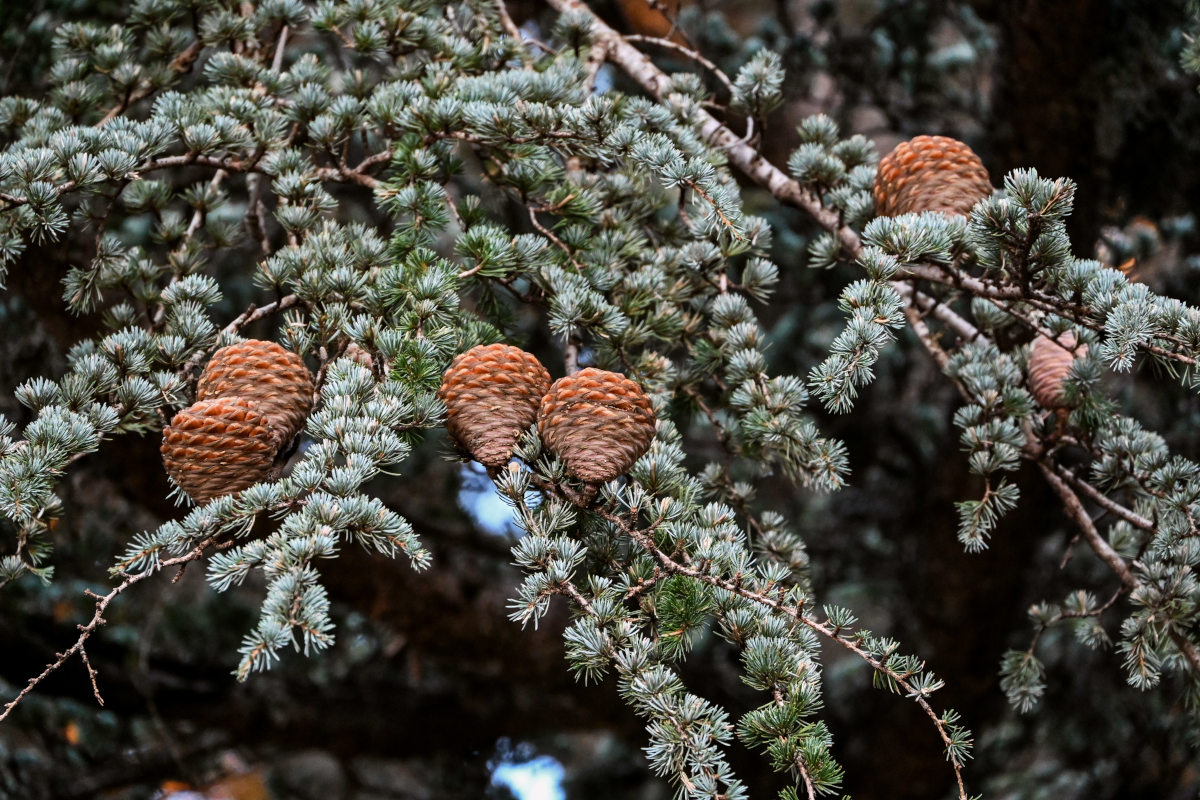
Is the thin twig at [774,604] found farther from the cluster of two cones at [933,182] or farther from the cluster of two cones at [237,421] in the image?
the cluster of two cones at [933,182]

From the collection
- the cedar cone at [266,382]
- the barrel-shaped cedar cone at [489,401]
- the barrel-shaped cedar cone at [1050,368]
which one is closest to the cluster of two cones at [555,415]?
the barrel-shaped cedar cone at [489,401]

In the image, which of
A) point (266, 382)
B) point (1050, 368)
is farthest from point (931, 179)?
point (266, 382)

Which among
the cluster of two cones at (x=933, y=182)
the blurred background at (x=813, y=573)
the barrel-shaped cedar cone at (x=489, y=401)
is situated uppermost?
the cluster of two cones at (x=933, y=182)

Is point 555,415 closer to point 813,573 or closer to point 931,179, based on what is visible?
point 931,179

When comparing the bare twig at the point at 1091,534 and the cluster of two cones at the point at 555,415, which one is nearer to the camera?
the cluster of two cones at the point at 555,415

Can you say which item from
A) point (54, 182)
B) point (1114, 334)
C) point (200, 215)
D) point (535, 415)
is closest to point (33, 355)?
point (200, 215)

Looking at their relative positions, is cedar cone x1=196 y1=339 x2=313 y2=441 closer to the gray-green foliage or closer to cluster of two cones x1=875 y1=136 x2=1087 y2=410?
the gray-green foliage

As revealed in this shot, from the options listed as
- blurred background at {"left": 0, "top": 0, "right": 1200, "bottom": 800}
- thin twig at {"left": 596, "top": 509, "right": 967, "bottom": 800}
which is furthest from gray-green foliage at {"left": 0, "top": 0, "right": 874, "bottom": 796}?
blurred background at {"left": 0, "top": 0, "right": 1200, "bottom": 800}
